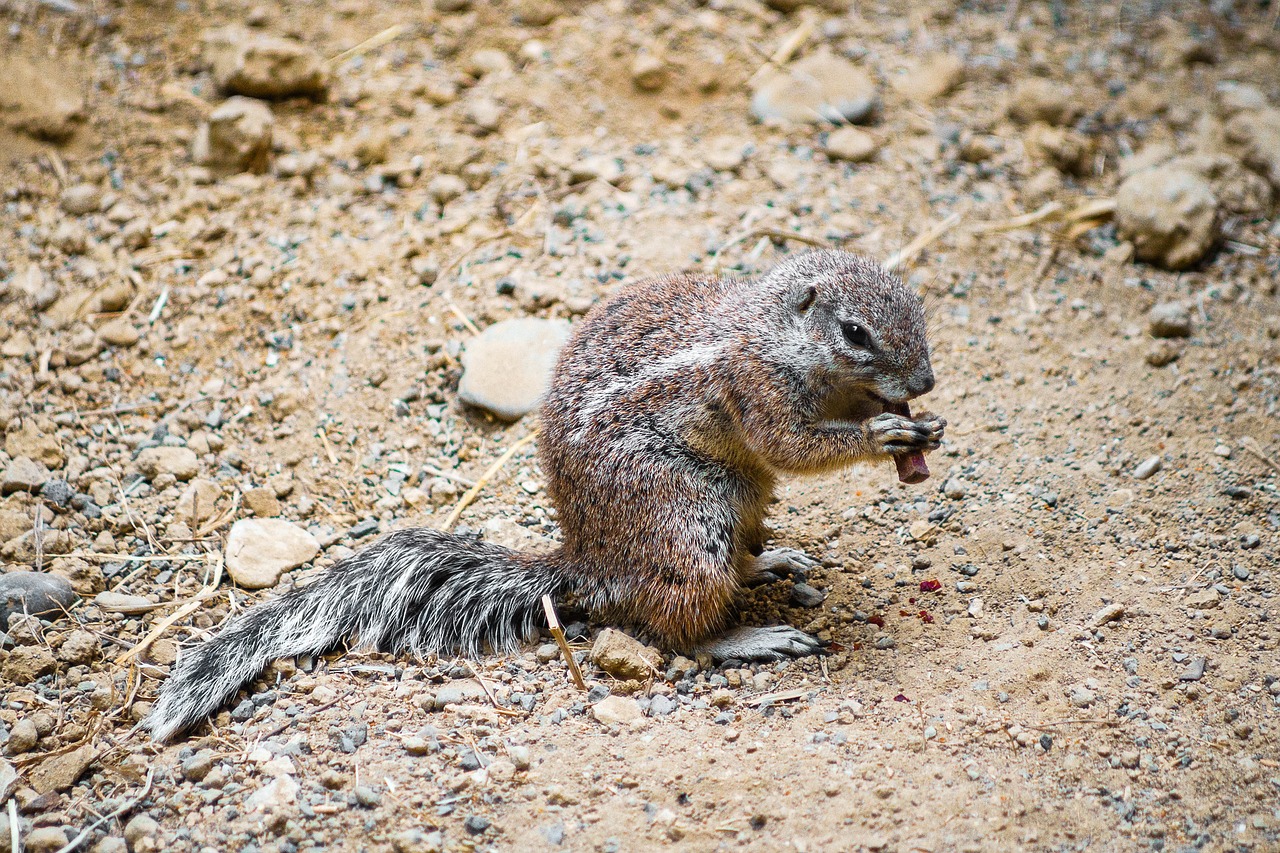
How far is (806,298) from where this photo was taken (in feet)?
12.0

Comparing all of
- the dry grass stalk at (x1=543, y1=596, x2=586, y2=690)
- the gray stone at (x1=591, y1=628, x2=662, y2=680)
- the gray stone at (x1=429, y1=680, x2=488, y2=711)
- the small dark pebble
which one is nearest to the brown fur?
the gray stone at (x1=591, y1=628, x2=662, y2=680)

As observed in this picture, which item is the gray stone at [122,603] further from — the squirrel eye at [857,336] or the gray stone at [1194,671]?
the gray stone at [1194,671]

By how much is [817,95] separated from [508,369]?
266cm

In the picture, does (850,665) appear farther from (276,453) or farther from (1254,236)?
(1254,236)

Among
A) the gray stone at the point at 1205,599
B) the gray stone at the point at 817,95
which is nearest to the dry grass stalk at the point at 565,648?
the gray stone at the point at 1205,599

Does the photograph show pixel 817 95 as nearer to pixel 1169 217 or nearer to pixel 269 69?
pixel 1169 217

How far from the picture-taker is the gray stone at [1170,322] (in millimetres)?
4883

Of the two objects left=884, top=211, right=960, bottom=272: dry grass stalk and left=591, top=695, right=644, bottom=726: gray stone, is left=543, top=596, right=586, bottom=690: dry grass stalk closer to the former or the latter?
left=591, top=695, right=644, bottom=726: gray stone

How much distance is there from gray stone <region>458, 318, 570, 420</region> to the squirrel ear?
137 cm

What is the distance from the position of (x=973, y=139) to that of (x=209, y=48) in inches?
172

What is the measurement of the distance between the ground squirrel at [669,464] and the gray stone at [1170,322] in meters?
1.89

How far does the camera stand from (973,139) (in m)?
5.92

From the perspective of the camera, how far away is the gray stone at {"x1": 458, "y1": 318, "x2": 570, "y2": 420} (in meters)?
4.71

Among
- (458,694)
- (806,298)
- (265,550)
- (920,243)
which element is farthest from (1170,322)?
(265,550)
